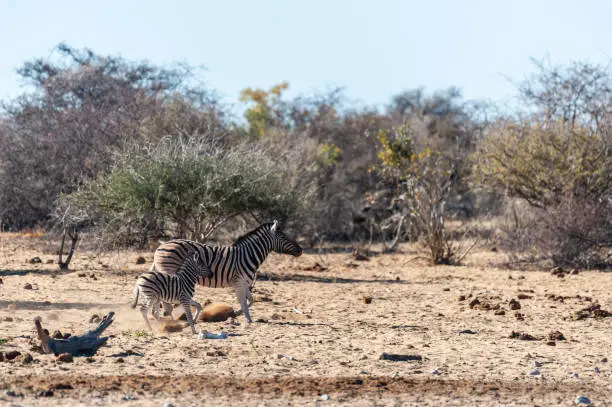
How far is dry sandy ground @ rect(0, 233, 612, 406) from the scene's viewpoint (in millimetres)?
7562

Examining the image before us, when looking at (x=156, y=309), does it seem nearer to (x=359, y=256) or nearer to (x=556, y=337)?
(x=556, y=337)

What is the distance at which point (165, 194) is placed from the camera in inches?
642

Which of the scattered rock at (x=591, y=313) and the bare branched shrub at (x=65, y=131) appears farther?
the bare branched shrub at (x=65, y=131)

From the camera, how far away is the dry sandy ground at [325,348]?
7562mm

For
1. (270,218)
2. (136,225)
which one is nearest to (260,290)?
(136,225)

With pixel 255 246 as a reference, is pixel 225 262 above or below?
below

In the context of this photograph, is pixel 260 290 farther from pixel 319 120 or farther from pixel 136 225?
pixel 319 120

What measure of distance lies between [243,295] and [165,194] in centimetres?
529

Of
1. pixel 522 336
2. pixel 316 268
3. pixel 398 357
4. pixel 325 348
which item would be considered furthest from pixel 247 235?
pixel 316 268

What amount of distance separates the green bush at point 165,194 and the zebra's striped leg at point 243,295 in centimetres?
462

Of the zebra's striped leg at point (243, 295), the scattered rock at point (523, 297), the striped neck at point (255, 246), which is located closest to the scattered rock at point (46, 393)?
the zebra's striped leg at point (243, 295)

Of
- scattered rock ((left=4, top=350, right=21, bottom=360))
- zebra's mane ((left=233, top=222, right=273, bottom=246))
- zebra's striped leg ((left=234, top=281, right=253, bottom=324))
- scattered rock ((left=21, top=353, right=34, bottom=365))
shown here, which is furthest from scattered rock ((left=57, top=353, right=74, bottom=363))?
zebra's mane ((left=233, top=222, right=273, bottom=246))

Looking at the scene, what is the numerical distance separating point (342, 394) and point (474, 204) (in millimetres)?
27618

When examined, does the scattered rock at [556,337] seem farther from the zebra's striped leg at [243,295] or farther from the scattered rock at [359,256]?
the scattered rock at [359,256]
